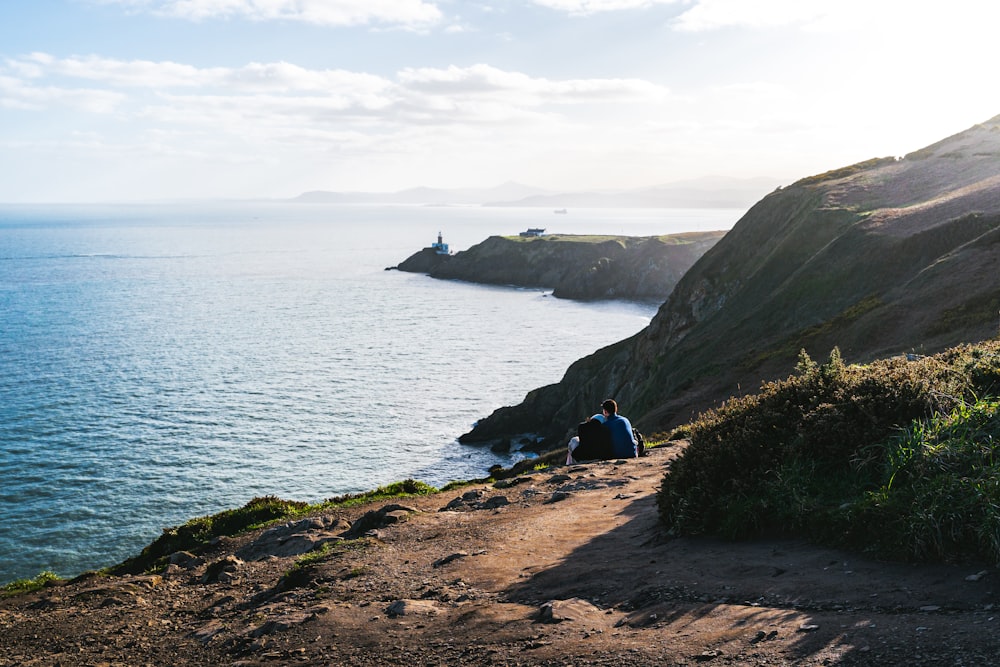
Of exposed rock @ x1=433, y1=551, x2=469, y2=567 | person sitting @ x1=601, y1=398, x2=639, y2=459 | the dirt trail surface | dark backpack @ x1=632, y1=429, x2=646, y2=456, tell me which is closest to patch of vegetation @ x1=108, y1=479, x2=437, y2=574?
the dirt trail surface

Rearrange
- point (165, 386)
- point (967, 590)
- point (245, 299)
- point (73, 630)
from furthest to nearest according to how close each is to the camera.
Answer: point (245, 299)
point (165, 386)
point (73, 630)
point (967, 590)

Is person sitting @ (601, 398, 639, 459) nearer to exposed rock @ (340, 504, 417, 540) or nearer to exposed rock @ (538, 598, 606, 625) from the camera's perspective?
exposed rock @ (340, 504, 417, 540)

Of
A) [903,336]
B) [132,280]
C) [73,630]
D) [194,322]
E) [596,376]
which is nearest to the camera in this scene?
[73,630]

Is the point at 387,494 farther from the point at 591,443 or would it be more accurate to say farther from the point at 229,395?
the point at 229,395

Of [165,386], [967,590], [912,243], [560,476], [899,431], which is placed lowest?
[165,386]

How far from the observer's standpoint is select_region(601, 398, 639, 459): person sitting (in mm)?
20000

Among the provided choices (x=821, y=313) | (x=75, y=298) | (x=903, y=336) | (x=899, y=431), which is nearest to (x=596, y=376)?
(x=821, y=313)

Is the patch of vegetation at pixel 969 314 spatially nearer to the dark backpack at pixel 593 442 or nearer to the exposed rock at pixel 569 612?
the dark backpack at pixel 593 442

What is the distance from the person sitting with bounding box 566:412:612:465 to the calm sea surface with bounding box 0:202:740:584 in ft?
84.9

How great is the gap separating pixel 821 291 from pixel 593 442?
2337cm

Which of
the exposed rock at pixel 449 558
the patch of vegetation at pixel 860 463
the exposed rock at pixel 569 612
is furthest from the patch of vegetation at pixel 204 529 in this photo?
the patch of vegetation at pixel 860 463

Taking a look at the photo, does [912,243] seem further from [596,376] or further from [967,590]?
[967,590]

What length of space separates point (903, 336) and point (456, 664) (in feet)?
81.2

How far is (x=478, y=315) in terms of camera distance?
118m
